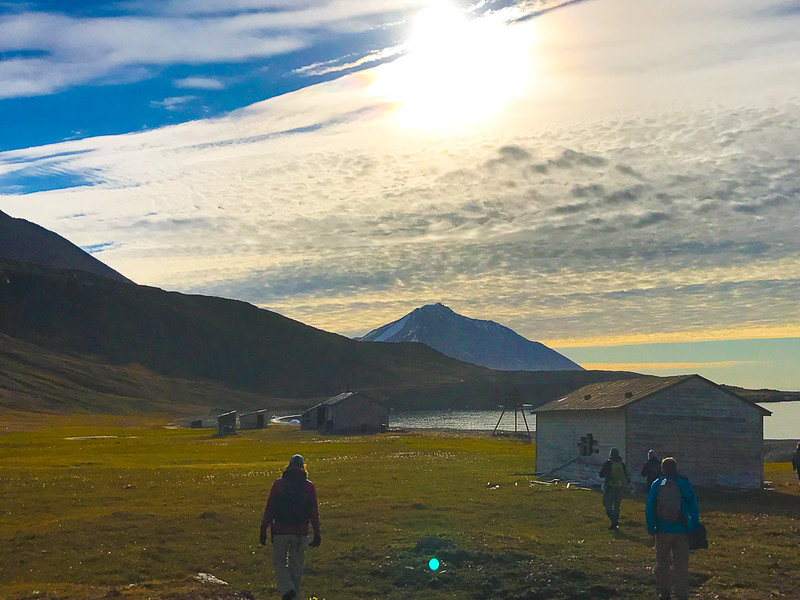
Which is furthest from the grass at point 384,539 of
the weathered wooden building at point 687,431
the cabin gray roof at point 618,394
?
the cabin gray roof at point 618,394

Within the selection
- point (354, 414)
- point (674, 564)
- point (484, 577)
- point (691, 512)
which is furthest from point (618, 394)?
point (354, 414)

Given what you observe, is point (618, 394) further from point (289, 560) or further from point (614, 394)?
point (289, 560)

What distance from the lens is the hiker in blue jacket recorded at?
15.5 m

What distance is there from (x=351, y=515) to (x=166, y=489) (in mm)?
12550

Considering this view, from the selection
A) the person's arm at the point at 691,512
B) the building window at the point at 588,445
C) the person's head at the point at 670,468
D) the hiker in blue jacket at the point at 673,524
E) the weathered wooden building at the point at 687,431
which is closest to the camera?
the person's arm at the point at 691,512

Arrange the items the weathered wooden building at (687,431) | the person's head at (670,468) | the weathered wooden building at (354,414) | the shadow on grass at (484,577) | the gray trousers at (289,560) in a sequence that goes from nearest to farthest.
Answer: the gray trousers at (289,560) < the person's head at (670,468) < the shadow on grass at (484,577) < the weathered wooden building at (687,431) < the weathered wooden building at (354,414)

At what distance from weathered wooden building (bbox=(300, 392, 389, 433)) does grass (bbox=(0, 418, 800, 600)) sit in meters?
62.7

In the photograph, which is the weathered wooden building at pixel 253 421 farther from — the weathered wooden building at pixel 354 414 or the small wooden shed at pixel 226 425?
the weathered wooden building at pixel 354 414

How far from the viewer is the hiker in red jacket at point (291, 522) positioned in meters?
14.9

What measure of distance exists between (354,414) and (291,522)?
92.6 m

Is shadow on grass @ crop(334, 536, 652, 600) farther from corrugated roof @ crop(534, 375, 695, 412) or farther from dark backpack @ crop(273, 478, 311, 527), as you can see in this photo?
corrugated roof @ crop(534, 375, 695, 412)

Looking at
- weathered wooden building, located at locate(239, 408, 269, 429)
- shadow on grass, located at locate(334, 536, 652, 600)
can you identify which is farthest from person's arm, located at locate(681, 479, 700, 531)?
weathered wooden building, located at locate(239, 408, 269, 429)

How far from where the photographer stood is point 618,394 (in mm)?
41375

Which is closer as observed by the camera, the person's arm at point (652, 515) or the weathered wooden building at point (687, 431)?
the person's arm at point (652, 515)
